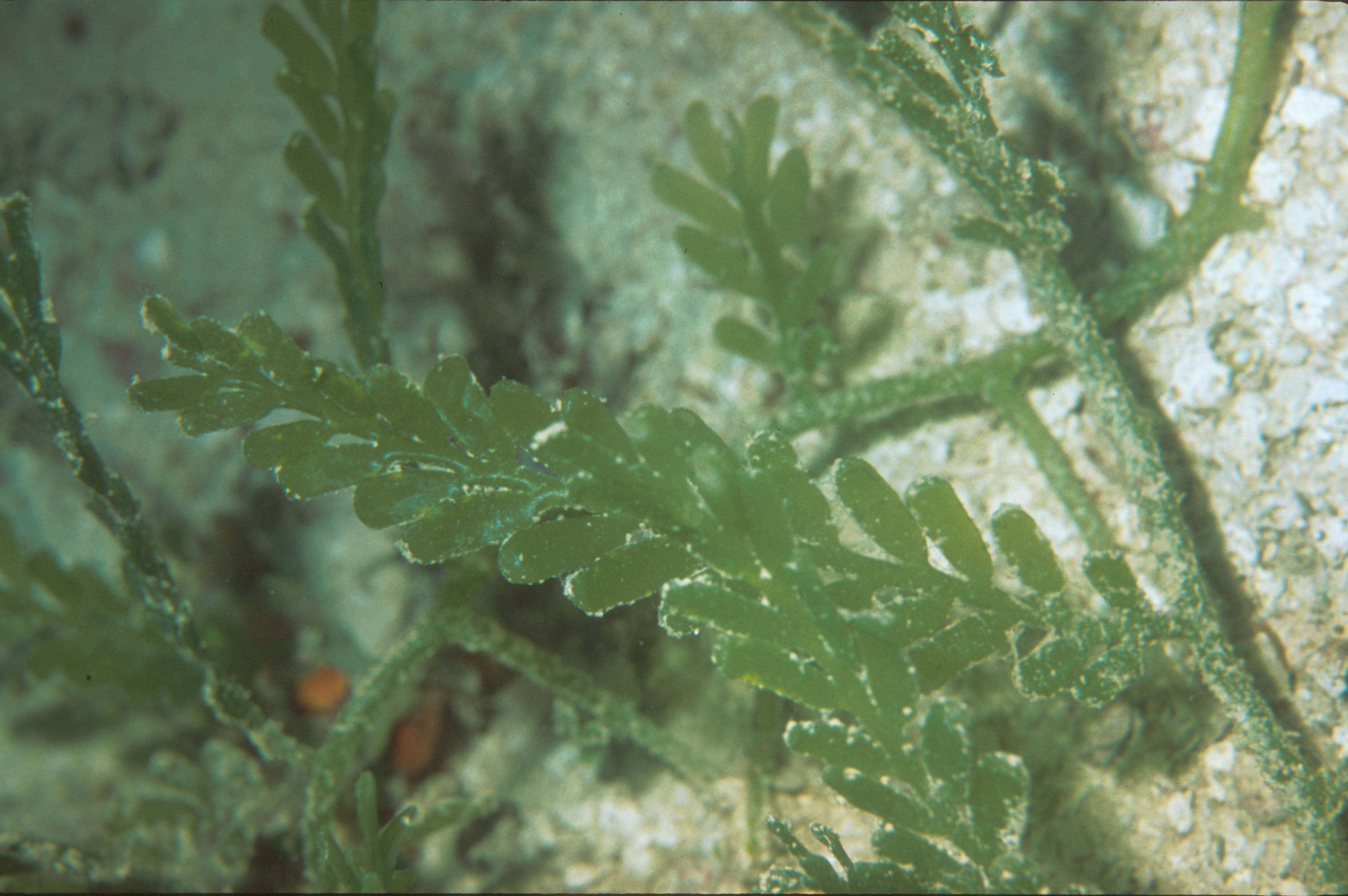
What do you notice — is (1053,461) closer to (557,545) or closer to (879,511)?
(879,511)

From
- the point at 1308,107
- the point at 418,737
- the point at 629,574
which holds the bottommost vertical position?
the point at 418,737

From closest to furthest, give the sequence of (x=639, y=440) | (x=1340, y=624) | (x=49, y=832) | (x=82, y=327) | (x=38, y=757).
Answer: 1. (x=639, y=440)
2. (x=1340, y=624)
3. (x=49, y=832)
4. (x=38, y=757)
5. (x=82, y=327)

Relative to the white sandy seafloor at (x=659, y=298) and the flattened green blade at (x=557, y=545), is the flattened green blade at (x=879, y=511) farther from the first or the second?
the white sandy seafloor at (x=659, y=298)

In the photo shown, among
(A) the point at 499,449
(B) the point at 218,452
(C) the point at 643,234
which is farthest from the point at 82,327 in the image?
(A) the point at 499,449

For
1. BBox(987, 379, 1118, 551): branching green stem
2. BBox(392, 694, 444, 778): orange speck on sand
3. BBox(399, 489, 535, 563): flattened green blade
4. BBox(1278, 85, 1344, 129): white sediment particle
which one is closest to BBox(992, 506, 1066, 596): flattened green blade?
BBox(987, 379, 1118, 551): branching green stem

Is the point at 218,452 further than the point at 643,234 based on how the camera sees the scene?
Yes

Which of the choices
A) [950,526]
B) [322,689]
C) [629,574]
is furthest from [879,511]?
[322,689]

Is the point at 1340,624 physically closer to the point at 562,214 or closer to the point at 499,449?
the point at 499,449

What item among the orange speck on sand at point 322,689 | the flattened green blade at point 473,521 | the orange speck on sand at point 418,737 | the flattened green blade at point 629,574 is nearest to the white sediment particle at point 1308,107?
the flattened green blade at point 629,574
